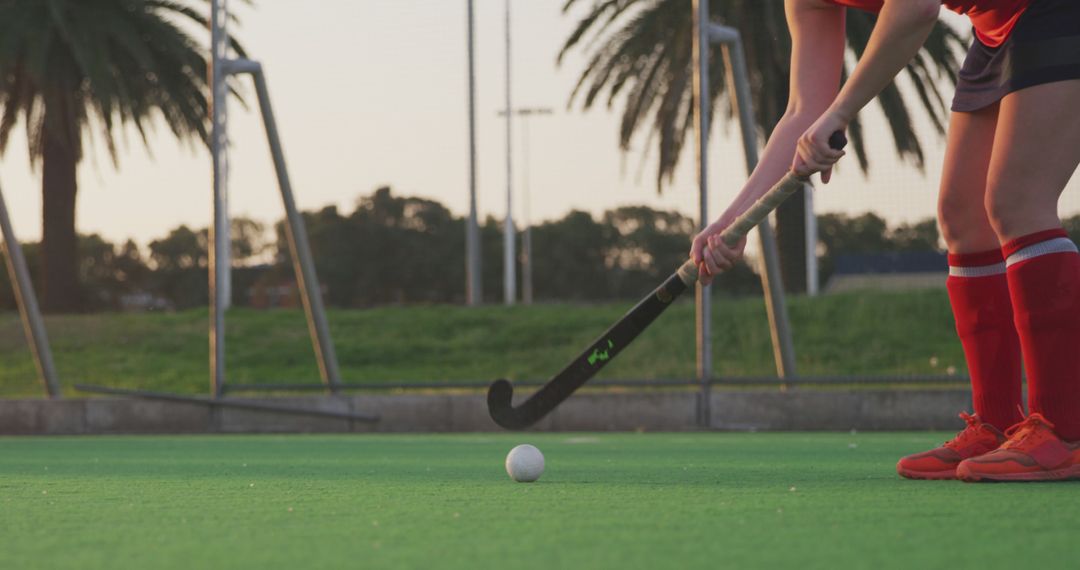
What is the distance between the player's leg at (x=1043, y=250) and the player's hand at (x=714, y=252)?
2.34 ft

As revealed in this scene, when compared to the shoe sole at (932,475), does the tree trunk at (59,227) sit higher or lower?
higher

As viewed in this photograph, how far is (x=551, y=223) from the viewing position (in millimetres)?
13867

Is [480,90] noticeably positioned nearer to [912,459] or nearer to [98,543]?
[912,459]

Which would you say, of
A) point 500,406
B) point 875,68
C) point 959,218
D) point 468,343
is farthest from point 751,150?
point 468,343

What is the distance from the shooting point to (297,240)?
33.2 ft

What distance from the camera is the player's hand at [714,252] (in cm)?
395

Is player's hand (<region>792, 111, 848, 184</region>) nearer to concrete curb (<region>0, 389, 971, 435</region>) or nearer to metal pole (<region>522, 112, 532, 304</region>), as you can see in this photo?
concrete curb (<region>0, 389, 971, 435</region>)

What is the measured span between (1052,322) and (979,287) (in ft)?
1.31

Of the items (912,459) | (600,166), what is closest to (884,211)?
(600,166)

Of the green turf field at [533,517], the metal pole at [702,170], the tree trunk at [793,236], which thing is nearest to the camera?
the green turf field at [533,517]

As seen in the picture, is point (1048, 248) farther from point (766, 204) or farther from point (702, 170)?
point (702, 170)

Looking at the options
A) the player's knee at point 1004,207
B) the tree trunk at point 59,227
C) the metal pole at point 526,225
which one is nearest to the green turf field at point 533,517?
the player's knee at point 1004,207

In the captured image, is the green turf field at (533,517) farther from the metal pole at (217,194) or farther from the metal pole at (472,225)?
the metal pole at (472,225)

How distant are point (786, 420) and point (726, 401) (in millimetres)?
395
